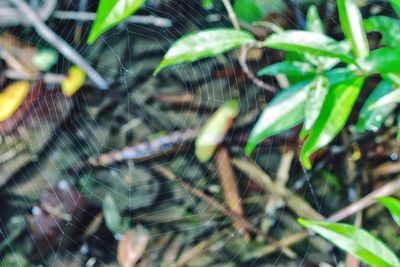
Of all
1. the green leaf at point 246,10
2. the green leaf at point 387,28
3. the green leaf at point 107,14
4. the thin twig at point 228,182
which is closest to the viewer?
the green leaf at point 107,14

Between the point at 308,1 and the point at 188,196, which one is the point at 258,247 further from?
the point at 308,1

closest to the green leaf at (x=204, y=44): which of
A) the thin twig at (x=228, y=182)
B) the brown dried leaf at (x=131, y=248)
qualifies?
the thin twig at (x=228, y=182)

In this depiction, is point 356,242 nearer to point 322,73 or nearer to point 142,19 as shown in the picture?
point 322,73

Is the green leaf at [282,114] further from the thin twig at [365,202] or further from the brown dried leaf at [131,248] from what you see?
the brown dried leaf at [131,248]

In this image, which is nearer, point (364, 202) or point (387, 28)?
point (387, 28)

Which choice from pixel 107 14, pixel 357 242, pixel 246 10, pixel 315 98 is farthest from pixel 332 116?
pixel 246 10

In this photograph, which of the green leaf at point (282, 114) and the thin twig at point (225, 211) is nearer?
the green leaf at point (282, 114)
